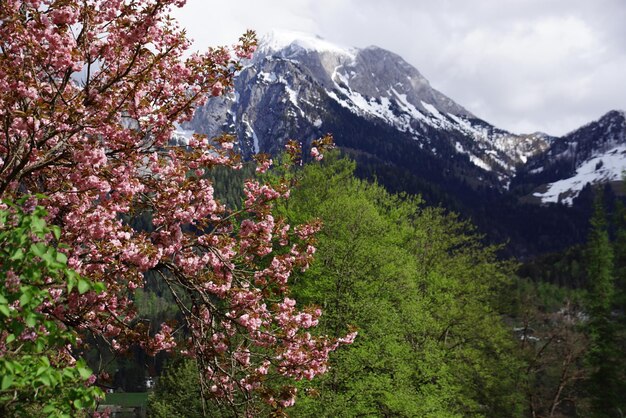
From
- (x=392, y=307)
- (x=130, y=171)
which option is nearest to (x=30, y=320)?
(x=130, y=171)

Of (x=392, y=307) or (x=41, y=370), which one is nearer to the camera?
(x=41, y=370)

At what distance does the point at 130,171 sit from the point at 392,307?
1893 centimetres

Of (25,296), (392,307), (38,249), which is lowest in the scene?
(25,296)

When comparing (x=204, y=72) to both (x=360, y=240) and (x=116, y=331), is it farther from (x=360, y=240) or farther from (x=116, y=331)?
(x=360, y=240)

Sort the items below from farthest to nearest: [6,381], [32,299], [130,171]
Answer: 1. [130,171]
2. [32,299]
3. [6,381]

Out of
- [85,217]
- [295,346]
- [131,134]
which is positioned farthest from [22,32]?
[295,346]

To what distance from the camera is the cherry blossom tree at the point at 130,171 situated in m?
7.53

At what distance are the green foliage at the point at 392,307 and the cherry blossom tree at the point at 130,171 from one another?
35.2ft

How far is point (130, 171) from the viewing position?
8578mm

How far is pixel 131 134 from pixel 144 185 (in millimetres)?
937

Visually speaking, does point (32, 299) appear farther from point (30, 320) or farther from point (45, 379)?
point (45, 379)

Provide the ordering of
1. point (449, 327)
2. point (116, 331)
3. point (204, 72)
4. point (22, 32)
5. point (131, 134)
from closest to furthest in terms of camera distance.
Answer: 1. point (22, 32)
2. point (131, 134)
3. point (204, 72)
4. point (116, 331)
5. point (449, 327)

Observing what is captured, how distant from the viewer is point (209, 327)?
9.06 m

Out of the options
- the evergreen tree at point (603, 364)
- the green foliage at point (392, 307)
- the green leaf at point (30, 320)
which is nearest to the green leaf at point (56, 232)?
the green leaf at point (30, 320)
